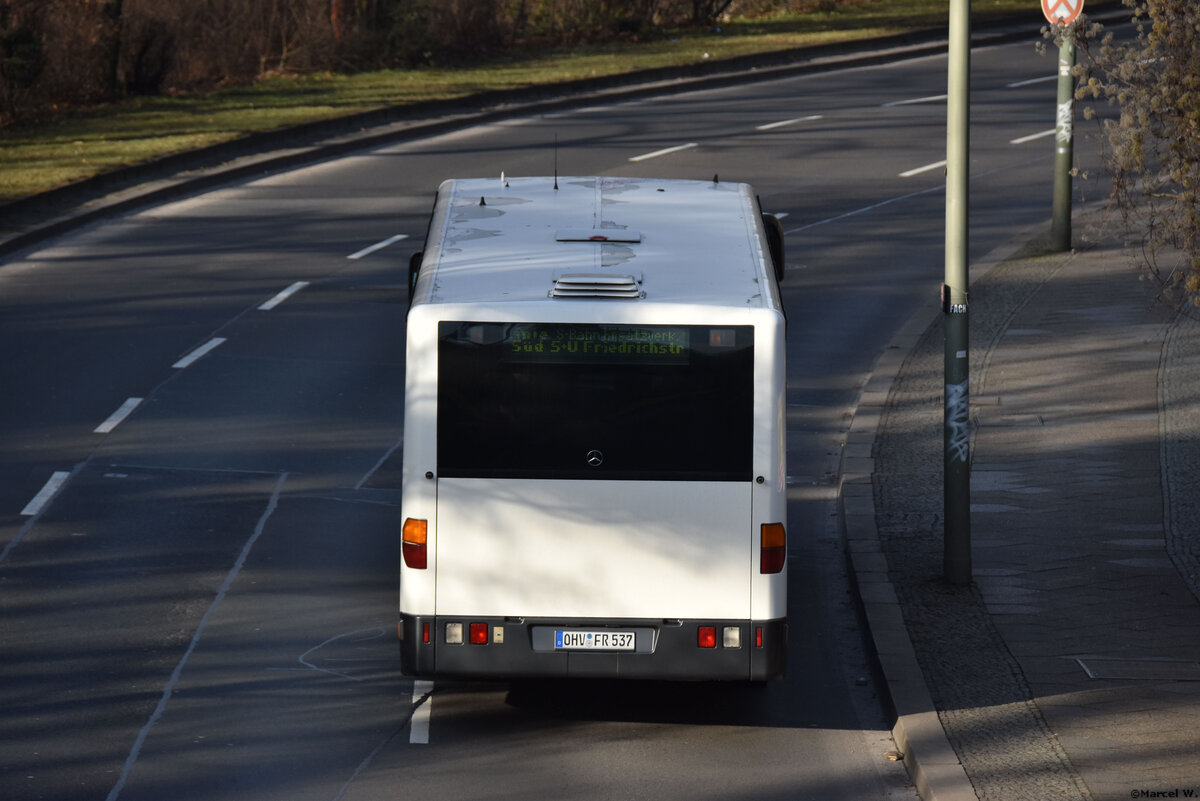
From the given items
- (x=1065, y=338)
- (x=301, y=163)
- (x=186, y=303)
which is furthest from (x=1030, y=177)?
(x=186, y=303)

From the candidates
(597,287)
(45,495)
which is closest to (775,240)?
(597,287)

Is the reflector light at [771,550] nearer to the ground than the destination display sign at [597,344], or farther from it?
nearer to the ground

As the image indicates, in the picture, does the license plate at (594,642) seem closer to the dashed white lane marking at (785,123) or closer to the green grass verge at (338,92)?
the green grass verge at (338,92)

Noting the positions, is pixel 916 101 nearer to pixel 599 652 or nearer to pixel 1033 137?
pixel 1033 137

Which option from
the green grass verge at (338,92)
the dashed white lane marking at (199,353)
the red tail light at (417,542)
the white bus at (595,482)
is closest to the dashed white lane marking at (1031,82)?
the green grass verge at (338,92)

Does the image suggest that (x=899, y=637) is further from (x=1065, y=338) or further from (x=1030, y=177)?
(x=1030, y=177)

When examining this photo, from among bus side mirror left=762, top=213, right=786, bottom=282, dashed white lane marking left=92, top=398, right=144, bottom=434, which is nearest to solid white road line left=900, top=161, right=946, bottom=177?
dashed white lane marking left=92, top=398, right=144, bottom=434

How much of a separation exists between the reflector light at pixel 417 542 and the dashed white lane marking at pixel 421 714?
3.10ft

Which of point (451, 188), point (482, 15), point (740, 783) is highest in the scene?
point (482, 15)

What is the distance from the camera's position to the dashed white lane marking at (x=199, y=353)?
16375mm

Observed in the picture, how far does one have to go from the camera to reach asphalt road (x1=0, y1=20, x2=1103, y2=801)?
8641mm

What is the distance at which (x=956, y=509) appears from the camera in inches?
427

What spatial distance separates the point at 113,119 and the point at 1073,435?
22.1m

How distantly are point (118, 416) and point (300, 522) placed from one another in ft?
10.5
